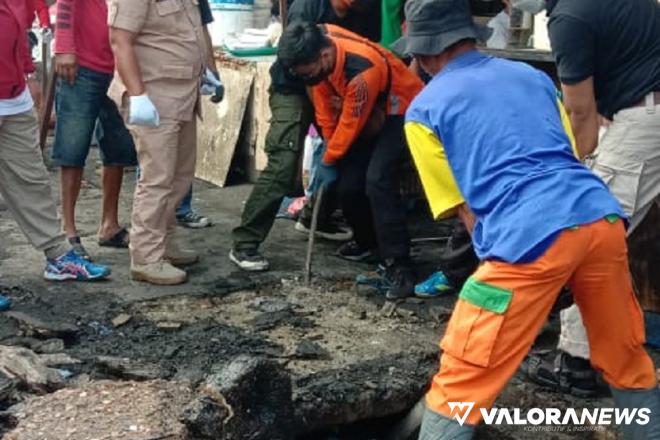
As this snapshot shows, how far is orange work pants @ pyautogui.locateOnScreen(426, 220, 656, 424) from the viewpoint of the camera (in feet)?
11.0

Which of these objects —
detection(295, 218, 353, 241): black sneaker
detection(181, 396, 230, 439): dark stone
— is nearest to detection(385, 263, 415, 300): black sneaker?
detection(295, 218, 353, 241): black sneaker

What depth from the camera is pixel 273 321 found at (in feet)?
18.6

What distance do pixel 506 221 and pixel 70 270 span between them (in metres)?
3.40

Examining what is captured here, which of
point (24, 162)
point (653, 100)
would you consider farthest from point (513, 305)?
point (24, 162)

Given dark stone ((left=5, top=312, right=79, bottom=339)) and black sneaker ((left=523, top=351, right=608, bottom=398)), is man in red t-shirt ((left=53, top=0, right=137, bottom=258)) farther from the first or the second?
black sneaker ((left=523, top=351, right=608, bottom=398))

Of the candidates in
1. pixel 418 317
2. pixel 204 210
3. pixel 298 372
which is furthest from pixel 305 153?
pixel 298 372

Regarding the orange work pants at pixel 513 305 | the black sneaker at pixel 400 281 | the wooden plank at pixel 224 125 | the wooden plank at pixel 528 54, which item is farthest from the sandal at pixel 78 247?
the orange work pants at pixel 513 305

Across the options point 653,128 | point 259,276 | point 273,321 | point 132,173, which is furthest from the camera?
point 132,173

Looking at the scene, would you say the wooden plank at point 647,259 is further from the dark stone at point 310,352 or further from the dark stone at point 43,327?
the dark stone at point 43,327

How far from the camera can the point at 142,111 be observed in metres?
5.78

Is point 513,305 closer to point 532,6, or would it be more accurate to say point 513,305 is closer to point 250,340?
point 250,340

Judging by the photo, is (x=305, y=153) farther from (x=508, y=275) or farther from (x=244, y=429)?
(x=508, y=275)

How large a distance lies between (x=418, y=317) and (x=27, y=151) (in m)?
2.37

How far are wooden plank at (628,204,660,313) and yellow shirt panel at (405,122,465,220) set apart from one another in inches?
90.3
